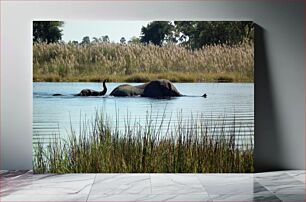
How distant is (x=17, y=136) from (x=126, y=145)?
1.26 metres

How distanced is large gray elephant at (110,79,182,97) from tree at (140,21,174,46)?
0.50m

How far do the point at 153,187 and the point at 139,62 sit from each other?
1.64 m

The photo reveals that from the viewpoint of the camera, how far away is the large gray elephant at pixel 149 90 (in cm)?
649

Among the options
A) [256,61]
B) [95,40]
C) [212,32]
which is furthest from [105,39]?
[256,61]

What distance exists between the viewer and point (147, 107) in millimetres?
6461

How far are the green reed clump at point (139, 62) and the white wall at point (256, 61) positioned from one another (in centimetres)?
20

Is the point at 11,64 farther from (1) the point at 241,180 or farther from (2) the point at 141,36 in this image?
(1) the point at 241,180

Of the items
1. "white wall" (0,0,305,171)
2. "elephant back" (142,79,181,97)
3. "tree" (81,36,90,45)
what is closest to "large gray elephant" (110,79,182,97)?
"elephant back" (142,79,181,97)

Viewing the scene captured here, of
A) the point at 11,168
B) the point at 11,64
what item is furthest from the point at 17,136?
the point at 11,64

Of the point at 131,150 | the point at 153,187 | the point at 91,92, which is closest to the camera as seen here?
the point at 153,187

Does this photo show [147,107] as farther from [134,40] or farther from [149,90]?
[134,40]

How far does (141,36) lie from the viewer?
21.5 feet

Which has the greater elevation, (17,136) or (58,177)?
(17,136)

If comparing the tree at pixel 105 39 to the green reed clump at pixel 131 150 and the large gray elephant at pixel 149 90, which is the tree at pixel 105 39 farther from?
the green reed clump at pixel 131 150
